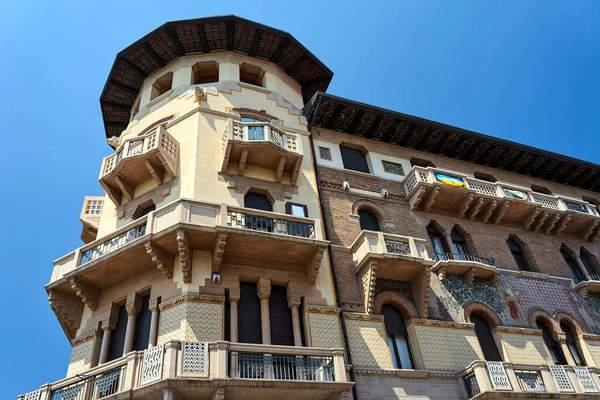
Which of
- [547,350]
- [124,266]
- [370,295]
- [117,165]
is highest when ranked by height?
[117,165]

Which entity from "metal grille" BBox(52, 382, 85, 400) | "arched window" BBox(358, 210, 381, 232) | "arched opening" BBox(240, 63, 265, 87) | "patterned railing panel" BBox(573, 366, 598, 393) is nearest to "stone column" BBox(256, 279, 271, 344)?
"metal grille" BBox(52, 382, 85, 400)

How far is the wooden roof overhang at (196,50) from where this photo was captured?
2141 cm

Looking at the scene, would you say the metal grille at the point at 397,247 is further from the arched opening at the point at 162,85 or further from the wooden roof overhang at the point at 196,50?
the arched opening at the point at 162,85

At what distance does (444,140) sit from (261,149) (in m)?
10.3

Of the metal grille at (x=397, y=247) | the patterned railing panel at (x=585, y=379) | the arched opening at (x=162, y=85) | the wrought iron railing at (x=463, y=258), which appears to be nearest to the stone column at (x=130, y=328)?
the metal grille at (x=397, y=247)

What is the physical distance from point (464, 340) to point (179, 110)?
13.9m

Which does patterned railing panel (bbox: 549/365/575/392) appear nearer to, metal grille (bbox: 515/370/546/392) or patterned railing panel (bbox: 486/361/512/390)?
metal grille (bbox: 515/370/546/392)

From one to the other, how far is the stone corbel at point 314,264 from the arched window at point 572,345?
10.5 meters

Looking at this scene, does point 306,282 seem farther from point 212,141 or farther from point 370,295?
point 212,141

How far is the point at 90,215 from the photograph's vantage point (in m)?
19.8

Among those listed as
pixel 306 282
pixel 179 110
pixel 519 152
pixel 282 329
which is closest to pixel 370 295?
pixel 306 282

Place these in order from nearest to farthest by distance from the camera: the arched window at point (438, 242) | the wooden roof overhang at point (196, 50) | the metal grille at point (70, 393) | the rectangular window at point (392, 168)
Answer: the metal grille at point (70, 393) < the arched window at point (438, 242) < the rectangular window at point (392, 168) < the wooden roof overhang at point (196, 50)

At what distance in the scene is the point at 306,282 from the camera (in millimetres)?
15094

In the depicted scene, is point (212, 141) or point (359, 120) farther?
point (359, 120)
